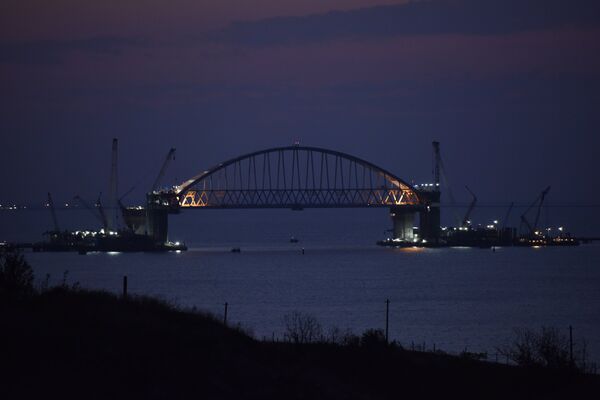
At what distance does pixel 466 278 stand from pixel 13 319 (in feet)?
307

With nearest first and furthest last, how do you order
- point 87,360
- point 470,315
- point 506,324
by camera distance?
point 87,360 < point 506,324 < point 470,315

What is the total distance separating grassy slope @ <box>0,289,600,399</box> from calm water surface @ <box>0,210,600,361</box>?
2032cm

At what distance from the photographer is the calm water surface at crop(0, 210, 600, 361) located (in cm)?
7200

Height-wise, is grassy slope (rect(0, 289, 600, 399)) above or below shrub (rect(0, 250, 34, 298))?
below

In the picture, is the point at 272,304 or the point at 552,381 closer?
the point at 552,381

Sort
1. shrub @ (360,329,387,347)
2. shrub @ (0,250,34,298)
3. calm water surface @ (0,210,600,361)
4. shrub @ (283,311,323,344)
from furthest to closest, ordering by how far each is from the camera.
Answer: calm water surface @ (0,210,600,361) → shrub @ (283,311,323,344) → shrub @ (360,329,387,347) → shrub @ (0,250,34,298)

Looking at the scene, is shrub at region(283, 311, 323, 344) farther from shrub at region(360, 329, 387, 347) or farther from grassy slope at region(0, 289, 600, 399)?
grassy slope at region(0, 289, 600, 399)

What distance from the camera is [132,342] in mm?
30438

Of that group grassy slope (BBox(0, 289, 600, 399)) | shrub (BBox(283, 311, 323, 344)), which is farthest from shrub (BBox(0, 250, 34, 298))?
shrub (BBox(283, 311, 323, 344))

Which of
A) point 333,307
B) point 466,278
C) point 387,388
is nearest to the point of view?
point 387,388

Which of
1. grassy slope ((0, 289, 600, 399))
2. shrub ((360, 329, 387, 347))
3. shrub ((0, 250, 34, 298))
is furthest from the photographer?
shrub ((360, 329, 387, 347))

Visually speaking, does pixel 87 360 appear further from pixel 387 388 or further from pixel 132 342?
pixel 387 388

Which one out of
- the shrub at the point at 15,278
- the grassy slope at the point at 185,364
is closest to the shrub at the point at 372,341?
the grassy slope at the point at 185,364

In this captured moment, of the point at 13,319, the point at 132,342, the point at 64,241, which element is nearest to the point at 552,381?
the point at 132,342
